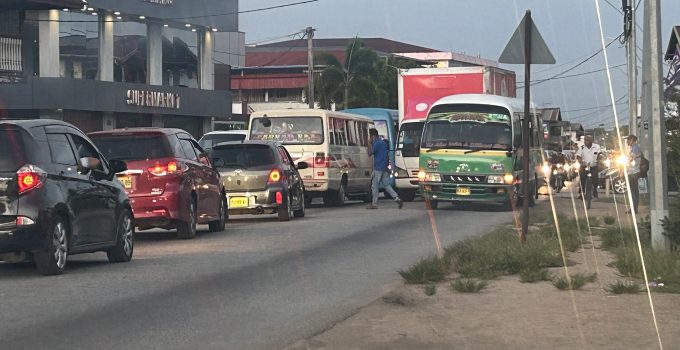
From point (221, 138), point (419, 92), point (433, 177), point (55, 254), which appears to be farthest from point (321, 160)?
point (55, 254)

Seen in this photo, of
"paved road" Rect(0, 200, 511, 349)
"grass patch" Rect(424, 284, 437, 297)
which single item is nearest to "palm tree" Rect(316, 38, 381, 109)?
"paved road" Rect(0, 200, 511, 349)

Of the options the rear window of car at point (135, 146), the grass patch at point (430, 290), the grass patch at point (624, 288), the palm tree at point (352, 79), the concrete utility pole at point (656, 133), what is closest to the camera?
the grass patch at point (624, 288)

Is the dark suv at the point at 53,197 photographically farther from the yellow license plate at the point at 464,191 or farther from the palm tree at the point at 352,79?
the palm tree at the point at 352,79

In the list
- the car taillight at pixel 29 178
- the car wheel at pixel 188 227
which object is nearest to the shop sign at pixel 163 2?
the car wheel at pixel 188 227

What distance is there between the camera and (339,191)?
89.3ft

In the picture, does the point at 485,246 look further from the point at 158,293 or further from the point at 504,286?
the point at 158,293

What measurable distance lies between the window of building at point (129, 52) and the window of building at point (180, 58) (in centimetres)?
196

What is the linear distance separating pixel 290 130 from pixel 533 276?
50.4 feet

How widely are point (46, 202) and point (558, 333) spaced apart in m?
5.74

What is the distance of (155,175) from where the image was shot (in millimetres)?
16406

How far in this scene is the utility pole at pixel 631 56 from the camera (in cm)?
3244

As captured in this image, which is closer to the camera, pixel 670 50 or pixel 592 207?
pixel 592 207

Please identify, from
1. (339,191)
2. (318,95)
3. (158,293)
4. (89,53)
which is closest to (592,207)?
(339,191)

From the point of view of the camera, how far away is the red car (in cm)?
1639
